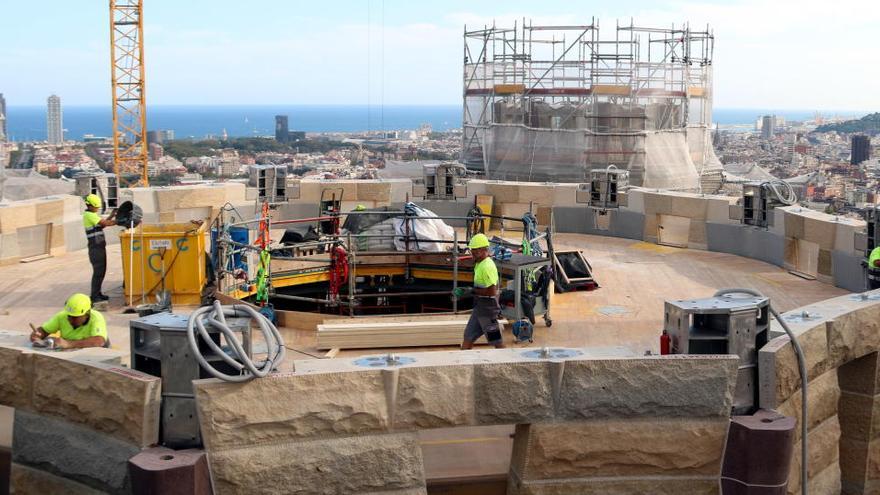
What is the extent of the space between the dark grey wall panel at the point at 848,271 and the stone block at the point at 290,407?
922cm

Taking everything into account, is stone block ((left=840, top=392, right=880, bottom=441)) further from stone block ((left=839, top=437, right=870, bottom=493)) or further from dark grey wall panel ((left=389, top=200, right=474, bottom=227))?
dark grey wall panel ((left=389, top=200, right=474, bottom=227))

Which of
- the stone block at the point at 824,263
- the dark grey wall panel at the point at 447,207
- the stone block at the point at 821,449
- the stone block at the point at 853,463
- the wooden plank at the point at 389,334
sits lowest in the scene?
the stone block at the point at 853,463

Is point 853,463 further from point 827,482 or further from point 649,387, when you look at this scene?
point 649,387

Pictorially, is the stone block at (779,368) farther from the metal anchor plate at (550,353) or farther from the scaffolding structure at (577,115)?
the scaffolding structure at (577,115)

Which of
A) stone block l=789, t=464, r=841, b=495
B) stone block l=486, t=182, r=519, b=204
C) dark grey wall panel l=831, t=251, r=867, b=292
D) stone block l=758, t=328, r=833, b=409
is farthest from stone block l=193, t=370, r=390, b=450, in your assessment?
stone block l=486, t=182, r=519, b=204

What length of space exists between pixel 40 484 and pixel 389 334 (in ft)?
15.3

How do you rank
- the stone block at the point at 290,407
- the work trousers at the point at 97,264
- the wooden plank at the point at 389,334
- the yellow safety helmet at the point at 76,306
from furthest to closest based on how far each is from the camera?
the work trousers at the point at 97,264
the wooden plank at the point at 389,334
the yellow safety helmet at the point at 76,306
the stone block at the point at 290,407

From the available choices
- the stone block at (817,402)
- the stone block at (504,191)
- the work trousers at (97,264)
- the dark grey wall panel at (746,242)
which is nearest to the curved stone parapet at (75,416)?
the work trousers at (97,264)

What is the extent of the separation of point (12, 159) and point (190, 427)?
122 metres

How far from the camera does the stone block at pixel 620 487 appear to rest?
9.26m

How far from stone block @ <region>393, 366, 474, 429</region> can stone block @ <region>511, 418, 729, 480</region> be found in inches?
27.6

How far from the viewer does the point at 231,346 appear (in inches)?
331

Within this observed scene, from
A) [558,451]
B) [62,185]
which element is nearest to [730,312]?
[558,451]

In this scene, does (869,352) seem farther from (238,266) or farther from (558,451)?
(238,266)
